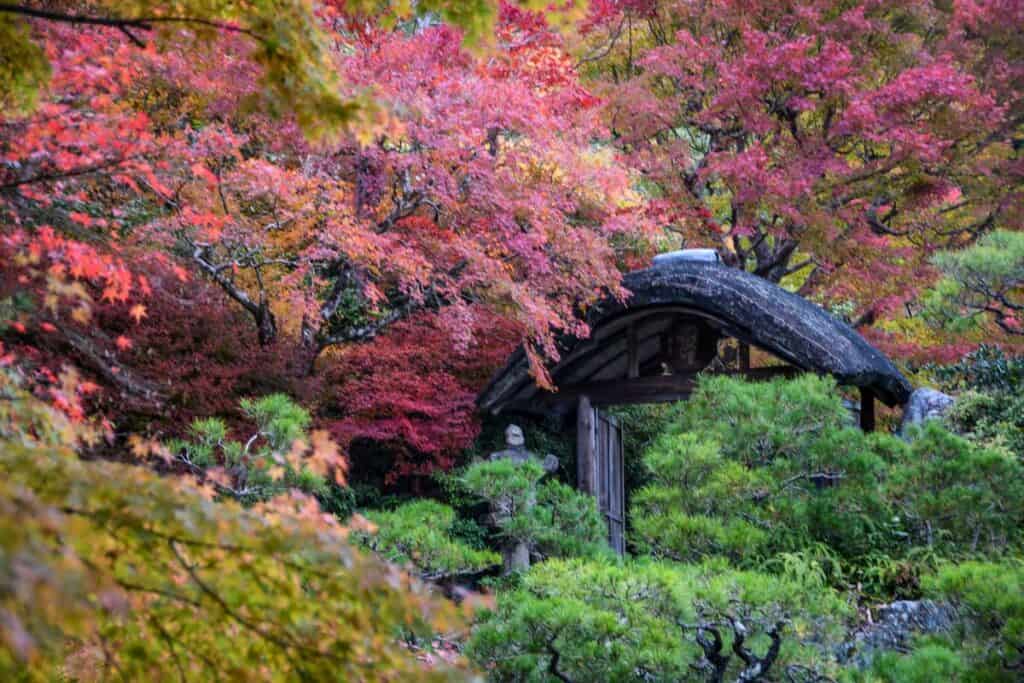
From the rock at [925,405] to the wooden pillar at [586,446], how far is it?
105 inches

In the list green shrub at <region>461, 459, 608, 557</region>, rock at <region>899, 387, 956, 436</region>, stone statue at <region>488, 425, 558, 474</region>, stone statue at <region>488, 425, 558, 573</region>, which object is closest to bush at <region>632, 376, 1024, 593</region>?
green shrub at <region>461, 459, 608, 557</region>

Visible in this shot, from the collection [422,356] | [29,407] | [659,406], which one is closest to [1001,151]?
[659,406]

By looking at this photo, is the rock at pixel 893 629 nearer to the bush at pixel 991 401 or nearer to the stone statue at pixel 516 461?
the bush at pixel 991 401

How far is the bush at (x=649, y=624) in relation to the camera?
4.26m

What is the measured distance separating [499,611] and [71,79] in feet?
11.1

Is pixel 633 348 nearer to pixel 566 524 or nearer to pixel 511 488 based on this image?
pixel 566 524

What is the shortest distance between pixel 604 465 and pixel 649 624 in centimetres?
541

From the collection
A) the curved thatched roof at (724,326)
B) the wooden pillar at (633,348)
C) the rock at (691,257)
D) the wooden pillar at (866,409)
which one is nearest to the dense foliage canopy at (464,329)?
the curved thatched roof at (724,326)

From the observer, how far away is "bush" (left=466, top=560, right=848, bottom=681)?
14.0ft

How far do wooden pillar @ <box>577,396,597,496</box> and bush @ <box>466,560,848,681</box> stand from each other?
15.1ft

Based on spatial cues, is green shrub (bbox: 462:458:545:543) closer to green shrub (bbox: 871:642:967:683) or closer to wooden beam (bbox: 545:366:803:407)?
wooden beam (bbox: 545:366:803:407)

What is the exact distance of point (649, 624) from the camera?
437 cm

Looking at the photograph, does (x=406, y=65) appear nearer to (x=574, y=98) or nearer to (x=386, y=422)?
(x=574, y=98)

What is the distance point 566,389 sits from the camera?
9375mm
